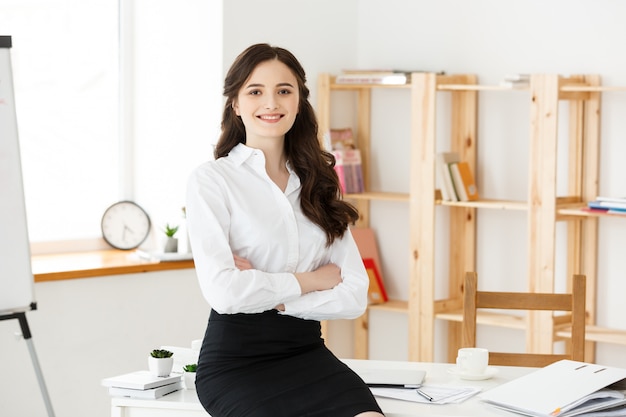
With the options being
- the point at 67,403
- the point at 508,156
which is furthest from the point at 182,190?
the point at 508,156

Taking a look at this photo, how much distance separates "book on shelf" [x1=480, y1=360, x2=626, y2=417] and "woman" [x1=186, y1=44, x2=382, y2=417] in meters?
0.33

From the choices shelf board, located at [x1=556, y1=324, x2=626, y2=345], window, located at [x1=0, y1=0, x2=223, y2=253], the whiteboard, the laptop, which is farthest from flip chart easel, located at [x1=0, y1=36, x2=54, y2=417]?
shelf board, located at [x1=556, y1=324, x2=626, y2=345]

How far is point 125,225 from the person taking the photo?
4.45 metres

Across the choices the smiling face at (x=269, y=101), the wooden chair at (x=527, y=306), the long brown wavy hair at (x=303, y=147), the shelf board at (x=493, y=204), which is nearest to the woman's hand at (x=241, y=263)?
the long brown wavy hair at (x=303, y=147)

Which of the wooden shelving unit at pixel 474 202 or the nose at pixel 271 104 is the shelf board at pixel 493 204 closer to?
the wooden shelving unit at pixel 474 202

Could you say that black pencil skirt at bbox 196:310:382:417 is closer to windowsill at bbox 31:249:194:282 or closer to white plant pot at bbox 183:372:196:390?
white plant pot at bbox 183:372:196:390

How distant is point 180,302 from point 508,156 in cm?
165

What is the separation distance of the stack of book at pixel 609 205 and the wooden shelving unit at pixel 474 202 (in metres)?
0.06

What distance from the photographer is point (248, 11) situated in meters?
4.29

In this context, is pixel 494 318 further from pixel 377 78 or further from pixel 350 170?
pixel 377 78

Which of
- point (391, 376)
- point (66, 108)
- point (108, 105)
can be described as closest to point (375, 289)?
point (108, 105)

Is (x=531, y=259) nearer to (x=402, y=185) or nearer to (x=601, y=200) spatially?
(x=601, y=200)

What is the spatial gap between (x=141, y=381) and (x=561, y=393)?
990 mm

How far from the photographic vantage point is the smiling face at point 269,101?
2.38 meters
